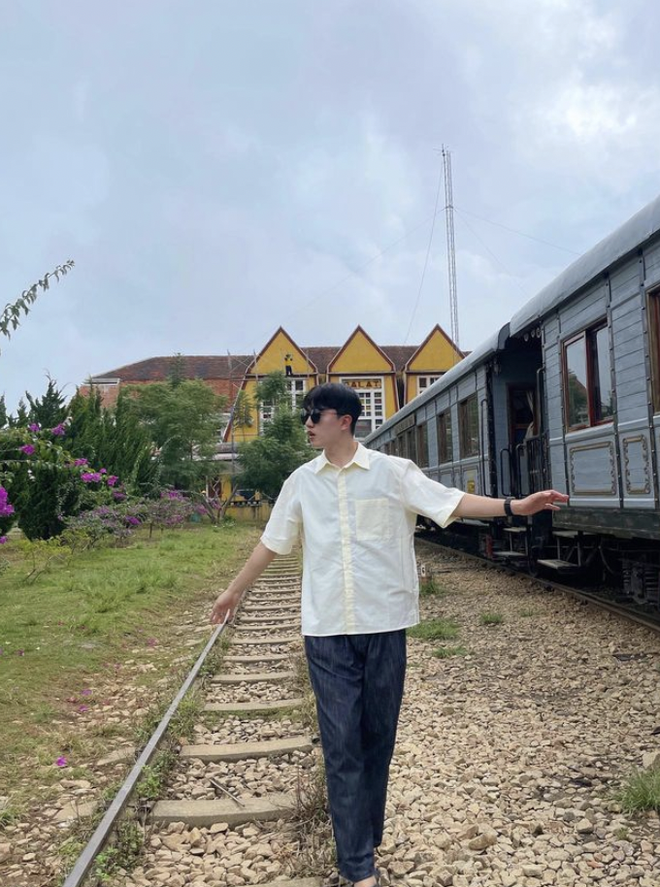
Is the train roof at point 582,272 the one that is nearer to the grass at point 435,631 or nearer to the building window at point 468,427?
the building window at point 468,427

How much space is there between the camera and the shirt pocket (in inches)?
109

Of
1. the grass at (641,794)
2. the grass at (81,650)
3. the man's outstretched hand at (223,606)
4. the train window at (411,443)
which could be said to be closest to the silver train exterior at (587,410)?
the grass at (641,794)

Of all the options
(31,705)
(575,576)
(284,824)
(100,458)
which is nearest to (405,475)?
(284,824)

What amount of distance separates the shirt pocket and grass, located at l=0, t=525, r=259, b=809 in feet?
8.11

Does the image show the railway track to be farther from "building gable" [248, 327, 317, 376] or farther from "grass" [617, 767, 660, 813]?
"building gable" [248, 327, 317, 376]

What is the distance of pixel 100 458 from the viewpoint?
69.7 feet

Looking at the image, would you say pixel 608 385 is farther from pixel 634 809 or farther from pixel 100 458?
pixel 100 458

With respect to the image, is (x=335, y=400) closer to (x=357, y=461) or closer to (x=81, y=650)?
(x=357, y=461)

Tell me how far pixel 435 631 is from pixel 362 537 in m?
5.32

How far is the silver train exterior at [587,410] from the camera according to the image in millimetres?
5859

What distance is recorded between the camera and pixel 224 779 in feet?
13.4

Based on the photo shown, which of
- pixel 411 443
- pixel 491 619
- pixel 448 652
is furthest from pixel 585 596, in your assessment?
pixel 411 443

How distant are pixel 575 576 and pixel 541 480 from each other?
2.01 m

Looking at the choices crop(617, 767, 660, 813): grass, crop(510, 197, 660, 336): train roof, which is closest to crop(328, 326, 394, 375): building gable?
crop(510, 197, 660, 336): train roof
